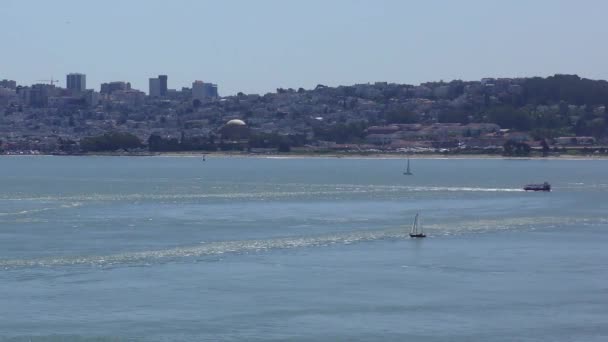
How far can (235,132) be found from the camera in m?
176

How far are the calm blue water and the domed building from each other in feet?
334

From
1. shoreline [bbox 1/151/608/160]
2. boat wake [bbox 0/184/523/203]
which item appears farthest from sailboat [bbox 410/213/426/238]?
shoreline [bbox 1/151/608/160]

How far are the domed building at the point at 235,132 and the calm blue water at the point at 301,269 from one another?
334 feet

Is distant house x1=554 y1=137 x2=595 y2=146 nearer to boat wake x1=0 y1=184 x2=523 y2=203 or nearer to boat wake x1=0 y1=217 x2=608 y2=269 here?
boat wake x1=0 y1=184 x2=523 y2=203

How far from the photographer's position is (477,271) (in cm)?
3819

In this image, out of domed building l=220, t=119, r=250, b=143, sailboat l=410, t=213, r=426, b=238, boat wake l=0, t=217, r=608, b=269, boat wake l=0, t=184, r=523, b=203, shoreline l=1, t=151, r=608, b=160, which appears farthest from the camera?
domed building l=220, t=119, r=250, b=143

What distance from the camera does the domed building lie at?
173000 mm

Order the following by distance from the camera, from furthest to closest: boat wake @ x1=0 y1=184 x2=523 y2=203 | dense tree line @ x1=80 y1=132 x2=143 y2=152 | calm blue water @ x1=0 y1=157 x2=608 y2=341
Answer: dense tree line @ x1=80 y1=132 x2=143 y2=152
boat wake @ x1=0 y1=184 x2=523 y2=203
calm blue water @ x1=0 y1=157 x2=608 y2=341

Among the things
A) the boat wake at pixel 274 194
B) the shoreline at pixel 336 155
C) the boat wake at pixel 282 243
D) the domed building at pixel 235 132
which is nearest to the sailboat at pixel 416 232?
the boat wake at pixel 282 243

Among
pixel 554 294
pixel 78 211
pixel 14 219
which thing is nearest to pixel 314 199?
pixel 78 211

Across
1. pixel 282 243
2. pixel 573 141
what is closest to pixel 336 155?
pixel 573 141

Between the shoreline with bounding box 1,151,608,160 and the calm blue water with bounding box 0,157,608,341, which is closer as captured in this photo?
the calm blue water with bounding box 0,157,608,341

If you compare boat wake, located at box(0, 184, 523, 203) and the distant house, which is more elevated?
the distant house

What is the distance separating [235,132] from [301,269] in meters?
138
